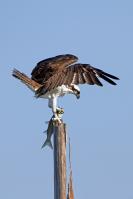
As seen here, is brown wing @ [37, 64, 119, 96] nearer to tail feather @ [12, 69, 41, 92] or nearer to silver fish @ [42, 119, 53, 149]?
tail feather @ [12, 69, 41, 92]

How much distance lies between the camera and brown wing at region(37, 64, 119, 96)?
36.6 ft

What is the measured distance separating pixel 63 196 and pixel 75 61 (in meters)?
4.81

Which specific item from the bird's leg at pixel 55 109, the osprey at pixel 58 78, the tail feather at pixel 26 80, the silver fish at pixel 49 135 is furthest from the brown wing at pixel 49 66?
the silver fish at pixel 49 135

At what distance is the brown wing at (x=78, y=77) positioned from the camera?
11141mm

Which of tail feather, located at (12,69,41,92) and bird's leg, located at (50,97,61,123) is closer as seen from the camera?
bird's leg, located at (50,97,61,123)

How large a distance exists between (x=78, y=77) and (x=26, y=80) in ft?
3.14

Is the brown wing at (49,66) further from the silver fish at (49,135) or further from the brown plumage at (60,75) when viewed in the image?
the silver fish at (49,135)

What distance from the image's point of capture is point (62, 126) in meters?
8.80

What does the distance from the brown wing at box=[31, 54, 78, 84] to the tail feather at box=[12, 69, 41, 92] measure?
30 cm

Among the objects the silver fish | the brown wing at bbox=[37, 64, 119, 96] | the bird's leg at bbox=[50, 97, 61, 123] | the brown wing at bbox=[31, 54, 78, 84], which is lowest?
the silver fish

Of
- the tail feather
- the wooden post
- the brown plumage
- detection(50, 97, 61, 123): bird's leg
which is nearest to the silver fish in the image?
detection(50, 97, 61, 123): bird's leg

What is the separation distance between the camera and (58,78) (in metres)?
11.5

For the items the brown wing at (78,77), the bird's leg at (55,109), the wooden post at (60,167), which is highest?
the brown wing at (78,77)

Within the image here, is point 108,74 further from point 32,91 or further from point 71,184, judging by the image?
point 71,184
